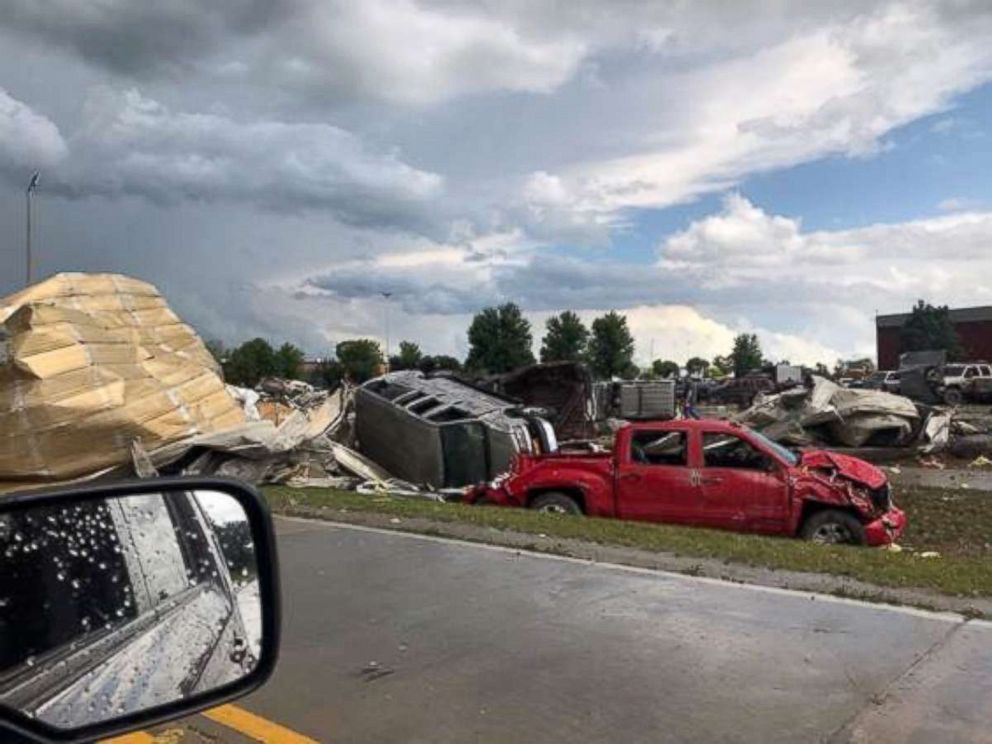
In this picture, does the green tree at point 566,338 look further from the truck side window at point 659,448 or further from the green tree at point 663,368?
the truck side window at point 659,448

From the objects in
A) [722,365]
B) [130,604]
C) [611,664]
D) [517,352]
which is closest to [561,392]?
[611,664]

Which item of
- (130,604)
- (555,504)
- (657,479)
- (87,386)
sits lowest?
(555,504)

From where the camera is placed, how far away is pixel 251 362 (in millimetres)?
97938

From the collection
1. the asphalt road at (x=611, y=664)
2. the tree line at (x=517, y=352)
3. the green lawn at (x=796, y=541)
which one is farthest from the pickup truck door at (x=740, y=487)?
the tree line at (x=517, y=352)

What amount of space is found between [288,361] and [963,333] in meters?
73.6

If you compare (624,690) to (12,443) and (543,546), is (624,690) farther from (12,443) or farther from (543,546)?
(12,443)

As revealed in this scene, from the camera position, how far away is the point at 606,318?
88.8 meters

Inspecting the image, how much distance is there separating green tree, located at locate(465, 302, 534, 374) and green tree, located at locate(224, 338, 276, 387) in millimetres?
20580

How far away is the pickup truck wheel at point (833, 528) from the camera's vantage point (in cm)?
1109

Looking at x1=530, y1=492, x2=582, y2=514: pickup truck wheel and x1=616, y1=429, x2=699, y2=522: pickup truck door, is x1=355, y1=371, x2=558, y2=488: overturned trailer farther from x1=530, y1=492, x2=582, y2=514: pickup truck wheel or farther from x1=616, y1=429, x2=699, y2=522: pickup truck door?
x1=616, y1=429, x2=699, y2=522: pickup truck door

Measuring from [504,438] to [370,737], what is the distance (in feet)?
41.8

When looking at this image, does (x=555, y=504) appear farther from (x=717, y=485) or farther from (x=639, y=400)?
(x=639, y=400)

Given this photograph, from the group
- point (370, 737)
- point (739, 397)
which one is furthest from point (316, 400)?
point (739, 397)

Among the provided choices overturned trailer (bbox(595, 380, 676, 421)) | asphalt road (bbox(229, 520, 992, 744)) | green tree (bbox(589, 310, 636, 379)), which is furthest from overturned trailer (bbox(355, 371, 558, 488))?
green tree (bbox(589, 310, 636, 379))
